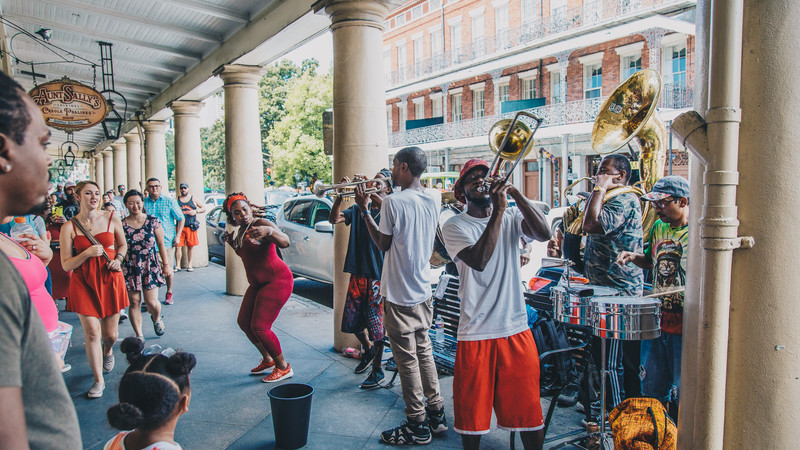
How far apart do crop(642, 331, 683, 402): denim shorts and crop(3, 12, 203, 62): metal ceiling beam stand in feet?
30.4

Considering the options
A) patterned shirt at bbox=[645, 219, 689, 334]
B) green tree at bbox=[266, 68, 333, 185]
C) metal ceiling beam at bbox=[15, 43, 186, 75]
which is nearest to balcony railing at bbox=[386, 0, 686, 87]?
green tree at bbox=[266, 68, 333, 185]

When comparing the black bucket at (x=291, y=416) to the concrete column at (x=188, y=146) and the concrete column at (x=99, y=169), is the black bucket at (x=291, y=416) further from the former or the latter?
the concrete column at (x=99, y=169)

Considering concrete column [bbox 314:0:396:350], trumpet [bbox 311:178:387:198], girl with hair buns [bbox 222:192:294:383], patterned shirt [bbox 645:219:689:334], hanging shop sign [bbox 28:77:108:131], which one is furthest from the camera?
hanging shop sign [bbox 28:77:108:131]

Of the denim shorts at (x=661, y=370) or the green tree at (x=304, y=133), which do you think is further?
the green tree at (x=304, y=133)

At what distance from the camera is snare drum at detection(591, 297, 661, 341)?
9.87ft

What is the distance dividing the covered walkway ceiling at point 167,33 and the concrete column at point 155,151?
2.21m

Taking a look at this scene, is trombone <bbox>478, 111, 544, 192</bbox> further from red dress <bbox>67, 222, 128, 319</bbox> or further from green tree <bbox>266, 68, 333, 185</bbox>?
green tree <bbox>266, 68, 333, 185</bbox>

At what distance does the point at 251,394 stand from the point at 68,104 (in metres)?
5.75

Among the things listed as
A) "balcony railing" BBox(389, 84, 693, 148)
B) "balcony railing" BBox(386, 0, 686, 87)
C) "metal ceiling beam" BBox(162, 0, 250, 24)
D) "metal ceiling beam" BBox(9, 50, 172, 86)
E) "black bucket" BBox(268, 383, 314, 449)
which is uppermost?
"balcony railing" BBox(386, 0, 686, 87)

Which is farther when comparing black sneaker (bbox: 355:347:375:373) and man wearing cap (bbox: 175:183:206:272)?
man wearing cap (bbox: 175:183:206:272)

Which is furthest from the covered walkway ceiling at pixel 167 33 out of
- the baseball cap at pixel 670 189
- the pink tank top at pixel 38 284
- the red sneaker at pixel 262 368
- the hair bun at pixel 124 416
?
the hair bun at pixel 124 416

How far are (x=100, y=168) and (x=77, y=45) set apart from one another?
18.9 meters

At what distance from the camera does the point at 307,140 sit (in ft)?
101

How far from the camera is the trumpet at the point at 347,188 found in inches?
185
